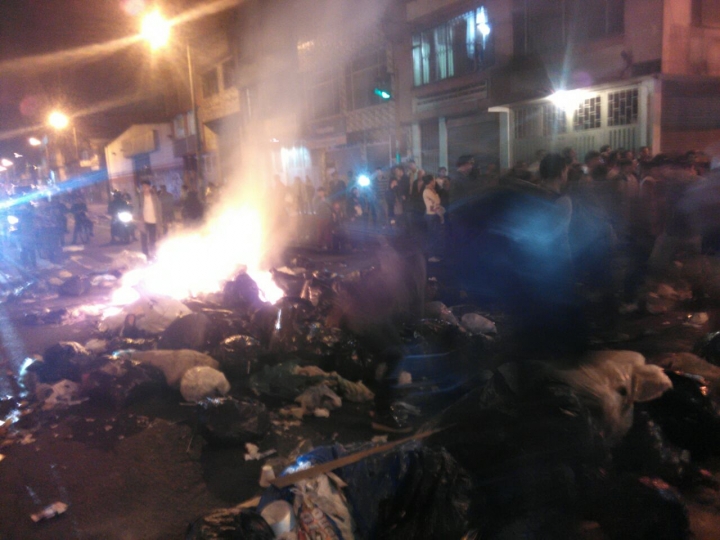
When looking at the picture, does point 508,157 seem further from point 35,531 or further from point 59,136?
point 59,136

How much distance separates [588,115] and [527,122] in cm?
207

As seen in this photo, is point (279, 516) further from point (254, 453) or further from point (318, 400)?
point (318, 400)

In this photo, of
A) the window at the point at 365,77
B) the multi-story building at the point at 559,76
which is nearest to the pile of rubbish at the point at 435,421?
the multi-story building at the point at 559,76

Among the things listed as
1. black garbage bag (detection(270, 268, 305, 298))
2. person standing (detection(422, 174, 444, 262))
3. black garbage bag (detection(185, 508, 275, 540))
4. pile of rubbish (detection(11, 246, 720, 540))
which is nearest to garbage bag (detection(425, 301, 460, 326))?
pile of rubbish (detection(11, 246, 720, 540))

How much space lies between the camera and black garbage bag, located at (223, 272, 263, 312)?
6.68m

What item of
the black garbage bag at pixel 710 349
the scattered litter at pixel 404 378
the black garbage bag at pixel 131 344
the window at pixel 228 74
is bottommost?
the black garbage bag at pixel 131 344

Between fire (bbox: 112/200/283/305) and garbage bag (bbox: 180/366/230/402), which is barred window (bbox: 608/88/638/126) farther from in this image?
garbage bag (bbox: 180/366/230/402)

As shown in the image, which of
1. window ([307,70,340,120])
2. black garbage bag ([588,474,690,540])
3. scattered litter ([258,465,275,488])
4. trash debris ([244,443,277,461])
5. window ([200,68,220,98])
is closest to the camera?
black garbage bag ([588,474,690,540])

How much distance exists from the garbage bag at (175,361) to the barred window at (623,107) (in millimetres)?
11335

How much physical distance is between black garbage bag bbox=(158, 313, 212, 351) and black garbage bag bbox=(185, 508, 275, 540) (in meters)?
3.30

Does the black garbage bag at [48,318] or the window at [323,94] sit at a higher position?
the window at [323,94]

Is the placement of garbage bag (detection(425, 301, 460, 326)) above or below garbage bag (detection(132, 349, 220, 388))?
above

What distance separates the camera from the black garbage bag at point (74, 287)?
9.88 metres

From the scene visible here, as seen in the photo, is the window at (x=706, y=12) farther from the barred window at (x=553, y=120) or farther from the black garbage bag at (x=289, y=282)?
the black garbage bag at (x=289, y=282)
